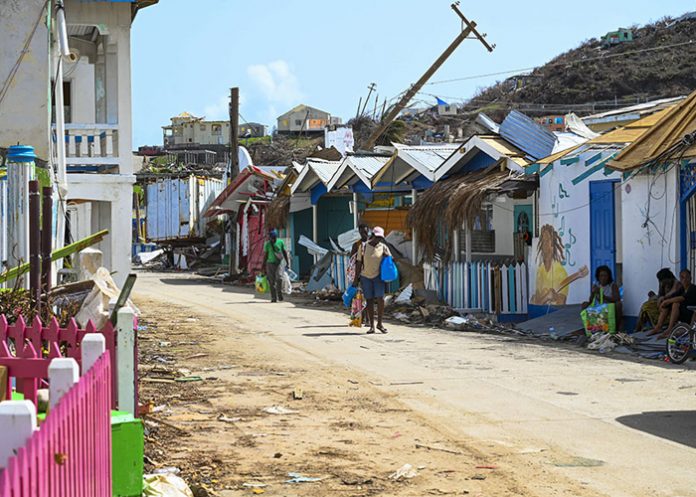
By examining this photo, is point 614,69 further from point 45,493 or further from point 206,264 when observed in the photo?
point 45,493

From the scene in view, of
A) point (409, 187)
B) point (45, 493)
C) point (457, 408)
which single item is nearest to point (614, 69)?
point (409, 187)

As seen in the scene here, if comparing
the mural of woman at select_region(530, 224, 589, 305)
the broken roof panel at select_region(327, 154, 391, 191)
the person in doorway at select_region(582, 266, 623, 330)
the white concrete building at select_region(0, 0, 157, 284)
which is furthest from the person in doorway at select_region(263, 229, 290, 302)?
the person in doorway at select_region(582, 266, 623, 330)

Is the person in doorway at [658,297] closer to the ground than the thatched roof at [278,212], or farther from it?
closer to the ground

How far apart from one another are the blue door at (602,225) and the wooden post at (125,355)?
13140mm

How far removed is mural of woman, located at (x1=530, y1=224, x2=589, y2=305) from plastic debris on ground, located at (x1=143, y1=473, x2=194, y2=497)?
44.6ft

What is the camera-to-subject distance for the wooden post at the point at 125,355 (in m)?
7.38

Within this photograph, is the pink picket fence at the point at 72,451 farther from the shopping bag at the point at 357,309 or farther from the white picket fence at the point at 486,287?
the white picket fence at the point at 486,287

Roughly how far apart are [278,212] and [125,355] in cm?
2873

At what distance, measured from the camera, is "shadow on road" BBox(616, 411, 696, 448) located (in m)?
9.12

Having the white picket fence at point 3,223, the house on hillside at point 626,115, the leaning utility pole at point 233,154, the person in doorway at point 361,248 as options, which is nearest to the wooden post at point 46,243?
the white picket fence at point 3,223

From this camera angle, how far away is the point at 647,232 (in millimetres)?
17781

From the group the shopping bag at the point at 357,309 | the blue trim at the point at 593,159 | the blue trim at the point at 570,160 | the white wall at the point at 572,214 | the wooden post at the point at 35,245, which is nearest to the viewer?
the wooden post at the point at 35,245

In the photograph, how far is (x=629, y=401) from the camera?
36.1ft

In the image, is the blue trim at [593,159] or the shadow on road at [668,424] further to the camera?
the blue trim at [593,159]
